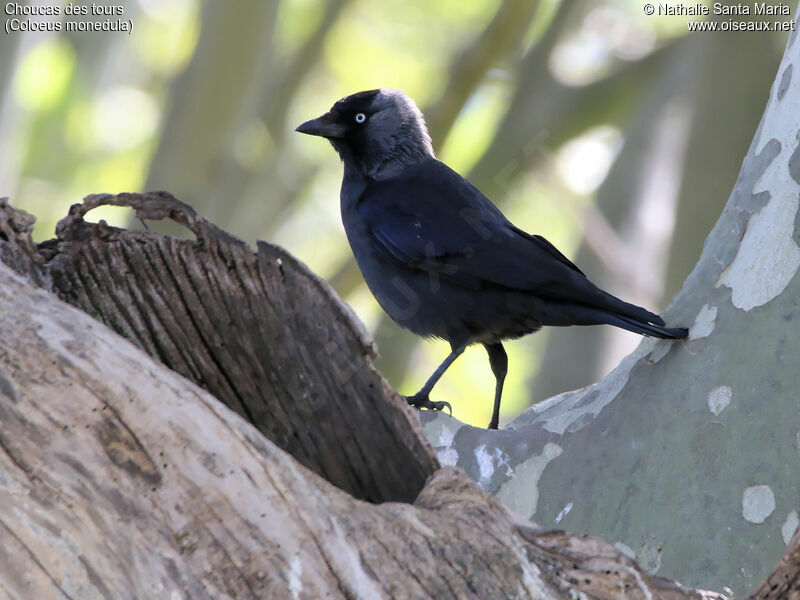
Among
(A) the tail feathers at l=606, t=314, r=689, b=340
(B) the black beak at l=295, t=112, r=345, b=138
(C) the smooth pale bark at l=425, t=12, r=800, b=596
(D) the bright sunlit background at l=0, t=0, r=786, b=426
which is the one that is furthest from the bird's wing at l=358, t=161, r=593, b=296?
(D) the bright sunlit background at l=0, t=0, r=786, b=426

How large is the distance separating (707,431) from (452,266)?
1.72 metres

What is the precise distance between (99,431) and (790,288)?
6.75ft

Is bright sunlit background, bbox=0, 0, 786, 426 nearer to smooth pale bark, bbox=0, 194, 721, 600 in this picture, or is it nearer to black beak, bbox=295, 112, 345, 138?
black beak, bbox=295, 112, 345, 138

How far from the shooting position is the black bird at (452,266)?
13.8 ft

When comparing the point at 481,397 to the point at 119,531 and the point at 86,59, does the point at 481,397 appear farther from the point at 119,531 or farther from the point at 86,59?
the point at 119,531

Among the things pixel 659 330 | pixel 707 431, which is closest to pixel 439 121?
pixel 659 330

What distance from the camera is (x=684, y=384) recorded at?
3076 millimetres

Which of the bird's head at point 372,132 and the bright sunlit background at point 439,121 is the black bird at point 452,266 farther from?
the bright sunlit background at point 439,121

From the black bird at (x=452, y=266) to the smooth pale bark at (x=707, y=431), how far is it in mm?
569

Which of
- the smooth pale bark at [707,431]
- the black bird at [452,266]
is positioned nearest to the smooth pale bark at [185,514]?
the smooth pale bark at [707,431]

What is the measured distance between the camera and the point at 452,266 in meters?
4.43

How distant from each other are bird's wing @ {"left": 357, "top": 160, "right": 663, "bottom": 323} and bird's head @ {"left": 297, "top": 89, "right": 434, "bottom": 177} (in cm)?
28

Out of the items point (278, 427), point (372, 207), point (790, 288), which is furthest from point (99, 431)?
point (372, 207)

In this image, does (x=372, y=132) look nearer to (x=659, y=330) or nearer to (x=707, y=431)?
(x=659, y=330)
